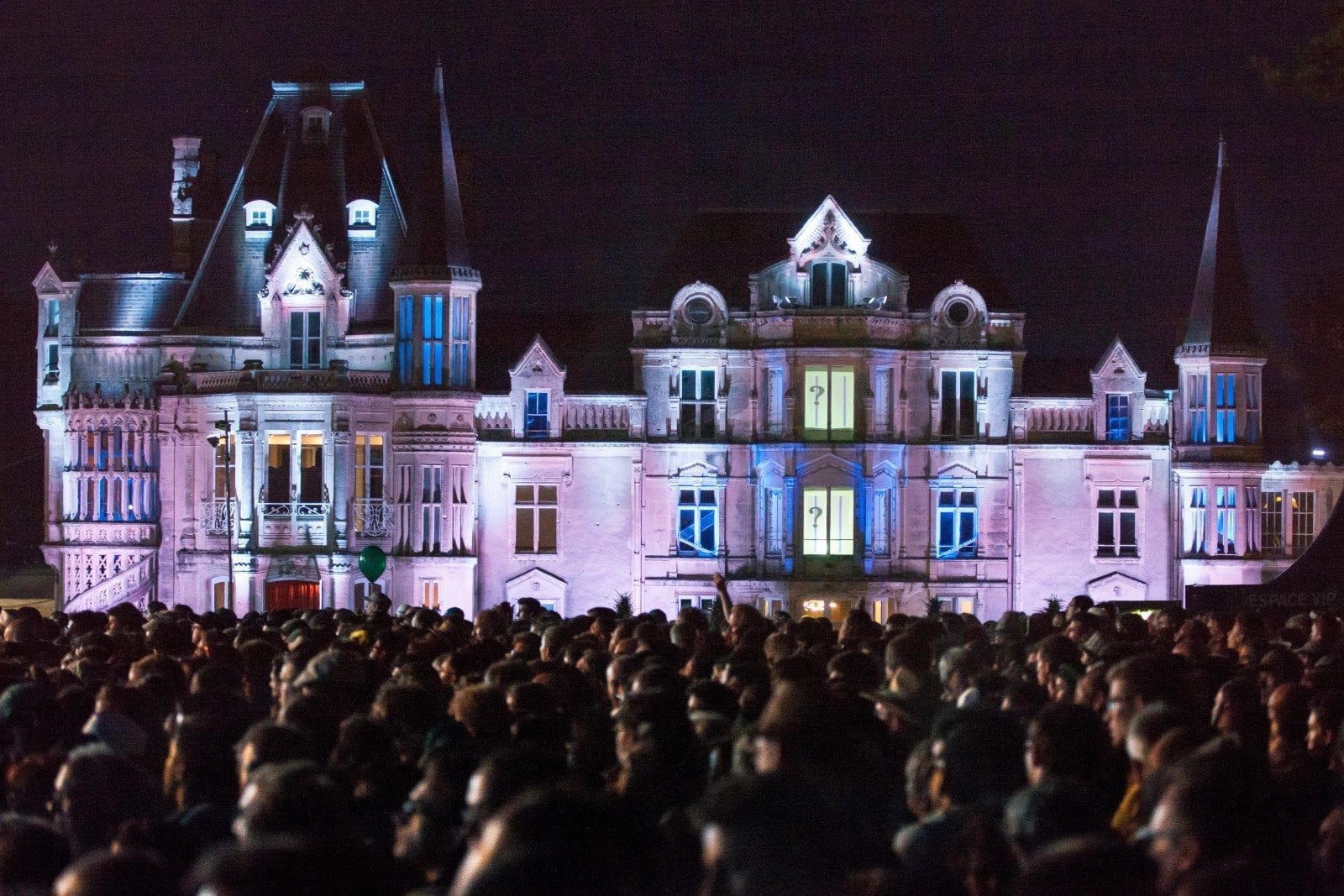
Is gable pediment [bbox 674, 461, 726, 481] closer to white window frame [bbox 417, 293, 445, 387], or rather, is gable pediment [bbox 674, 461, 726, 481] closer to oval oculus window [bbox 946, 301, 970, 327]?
white window frame [bbox 417, 293, 445, 387]

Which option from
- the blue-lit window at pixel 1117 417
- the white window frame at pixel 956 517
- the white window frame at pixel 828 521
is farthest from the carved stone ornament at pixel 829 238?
the blue-lit window at pixel 1117 417

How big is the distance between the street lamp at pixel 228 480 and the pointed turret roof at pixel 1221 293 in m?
24.9

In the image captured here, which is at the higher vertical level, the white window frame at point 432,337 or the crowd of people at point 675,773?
the white window frame at point 432,337

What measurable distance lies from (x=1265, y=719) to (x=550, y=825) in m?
7.36

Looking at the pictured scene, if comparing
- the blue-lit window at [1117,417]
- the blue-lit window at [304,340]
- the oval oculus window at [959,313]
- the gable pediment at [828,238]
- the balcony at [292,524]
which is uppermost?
the gable pediment at [828,238]

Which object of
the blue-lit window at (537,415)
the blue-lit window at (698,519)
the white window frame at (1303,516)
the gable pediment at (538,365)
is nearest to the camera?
Result: the gable pediment at (538,365)

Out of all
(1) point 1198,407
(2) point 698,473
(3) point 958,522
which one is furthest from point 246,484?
(1) point 1198,407

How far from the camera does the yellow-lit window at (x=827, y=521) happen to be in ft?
191

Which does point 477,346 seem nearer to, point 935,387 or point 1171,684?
point 935,387

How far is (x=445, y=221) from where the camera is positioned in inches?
2264

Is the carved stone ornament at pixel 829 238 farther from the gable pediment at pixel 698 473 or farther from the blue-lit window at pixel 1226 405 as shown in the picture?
the blue-lit window at pixel 1226 405

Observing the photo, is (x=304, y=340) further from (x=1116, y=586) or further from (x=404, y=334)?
(x=1116, y=586)

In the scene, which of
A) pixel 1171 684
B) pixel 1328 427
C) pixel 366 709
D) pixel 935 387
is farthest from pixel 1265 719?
pixel 1328 427

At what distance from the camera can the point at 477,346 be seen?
201ft
